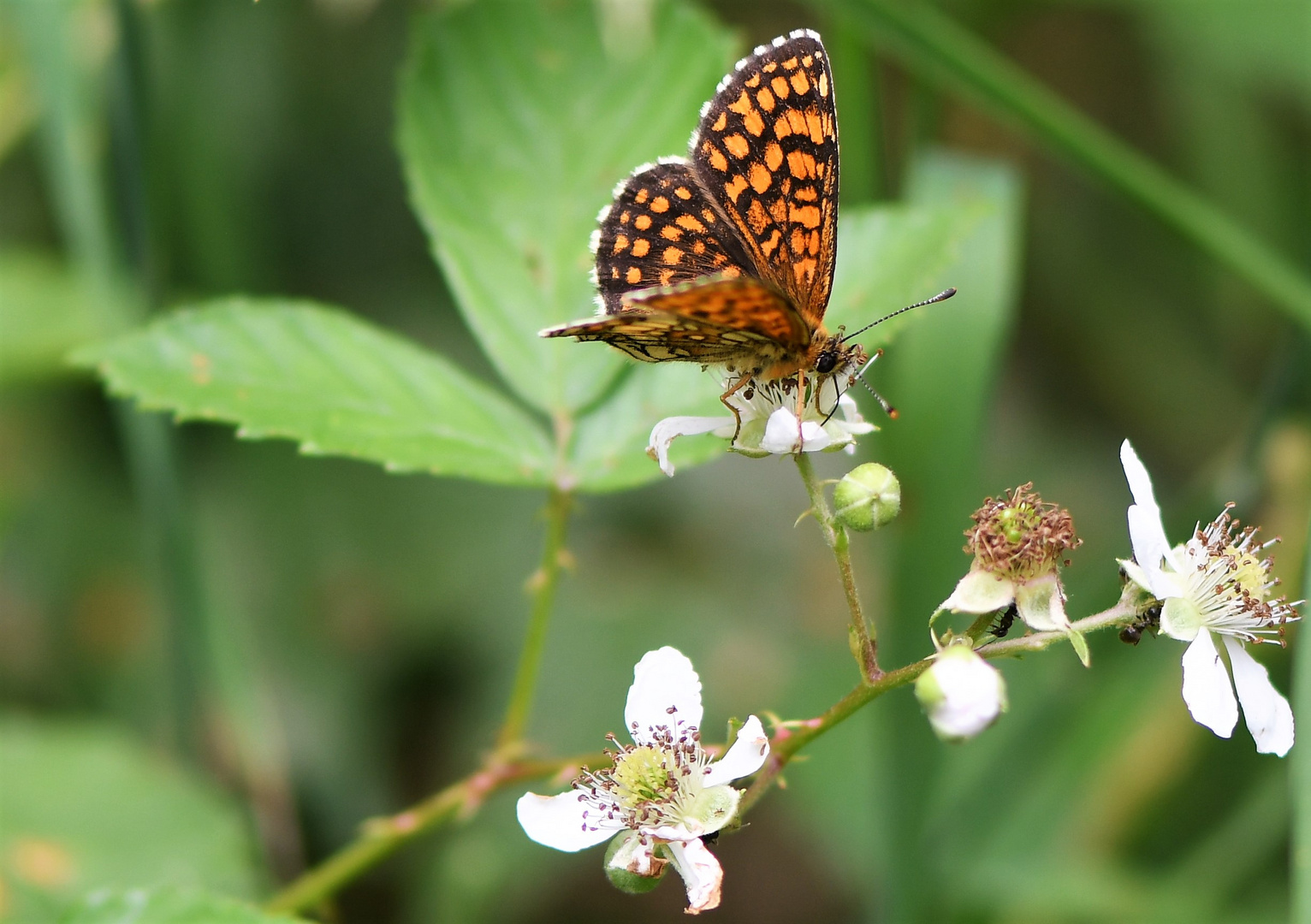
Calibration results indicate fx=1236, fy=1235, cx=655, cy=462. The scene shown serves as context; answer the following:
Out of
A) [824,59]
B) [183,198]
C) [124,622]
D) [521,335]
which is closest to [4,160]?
[183,198]

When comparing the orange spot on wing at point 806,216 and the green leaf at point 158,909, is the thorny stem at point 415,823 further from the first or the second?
the orange spot on wing at point 806,216

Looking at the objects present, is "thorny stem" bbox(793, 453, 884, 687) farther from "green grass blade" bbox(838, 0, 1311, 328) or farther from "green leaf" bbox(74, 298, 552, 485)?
"green grass blade" bbox(838, 0, 1311, 328)

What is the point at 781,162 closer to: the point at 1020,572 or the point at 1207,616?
the point at 1020,572

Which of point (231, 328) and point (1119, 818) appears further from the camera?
point (1119, 818)

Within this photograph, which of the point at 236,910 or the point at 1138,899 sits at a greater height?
the point at 236,910

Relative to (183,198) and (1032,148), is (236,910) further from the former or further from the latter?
(1032,148)

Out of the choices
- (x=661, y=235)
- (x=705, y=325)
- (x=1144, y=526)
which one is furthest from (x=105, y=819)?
(x=1144, y=526)
